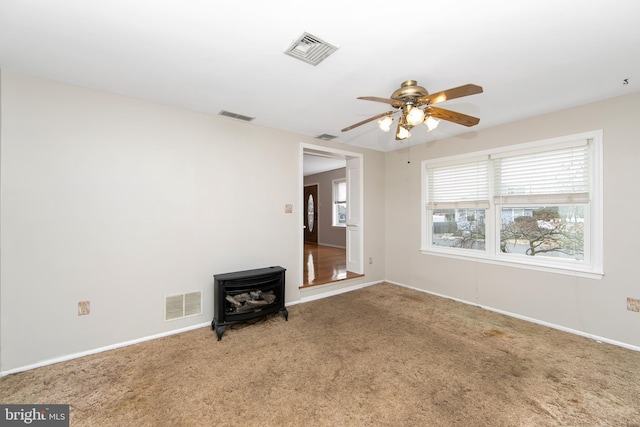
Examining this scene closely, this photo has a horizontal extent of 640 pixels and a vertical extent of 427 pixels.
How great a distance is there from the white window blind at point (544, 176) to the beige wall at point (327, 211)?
4.83 m

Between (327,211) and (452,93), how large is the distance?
268 inches

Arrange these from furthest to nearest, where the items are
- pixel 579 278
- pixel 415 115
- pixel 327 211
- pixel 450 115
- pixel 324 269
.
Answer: pixel 327 211 < pixel 324 269 < pixel 579 278 < pixel 450 115 < pixel 415 115

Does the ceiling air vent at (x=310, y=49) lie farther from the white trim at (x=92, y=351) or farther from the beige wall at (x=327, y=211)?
the beige wall at (x=327, y=211)

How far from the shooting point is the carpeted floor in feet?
5.69

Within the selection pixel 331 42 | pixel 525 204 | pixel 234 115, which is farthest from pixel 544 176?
pixel 234 115

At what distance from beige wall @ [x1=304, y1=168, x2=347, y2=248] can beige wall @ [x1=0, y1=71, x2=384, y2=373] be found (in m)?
4.79

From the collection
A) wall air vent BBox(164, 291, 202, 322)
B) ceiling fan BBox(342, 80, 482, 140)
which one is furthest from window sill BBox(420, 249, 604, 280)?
wall air vent BBox(164, 291, 202, 322)

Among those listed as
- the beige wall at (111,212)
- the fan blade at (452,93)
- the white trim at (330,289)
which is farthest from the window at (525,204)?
the beige wall at (111,212)

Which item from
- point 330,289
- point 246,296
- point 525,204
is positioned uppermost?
point 525,204

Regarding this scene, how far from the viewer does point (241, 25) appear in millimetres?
1661

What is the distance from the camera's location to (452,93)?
1.87 m

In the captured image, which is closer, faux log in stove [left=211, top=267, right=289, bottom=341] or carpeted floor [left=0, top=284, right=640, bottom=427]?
carpeted floor [left=0, top=284, right=640, bottom=427]

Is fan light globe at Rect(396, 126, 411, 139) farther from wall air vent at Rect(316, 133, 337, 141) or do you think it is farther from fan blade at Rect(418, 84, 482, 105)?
wall air vent at Rect(316, 133, 337, 141)

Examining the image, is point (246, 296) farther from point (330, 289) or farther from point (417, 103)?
point (417, 103)
